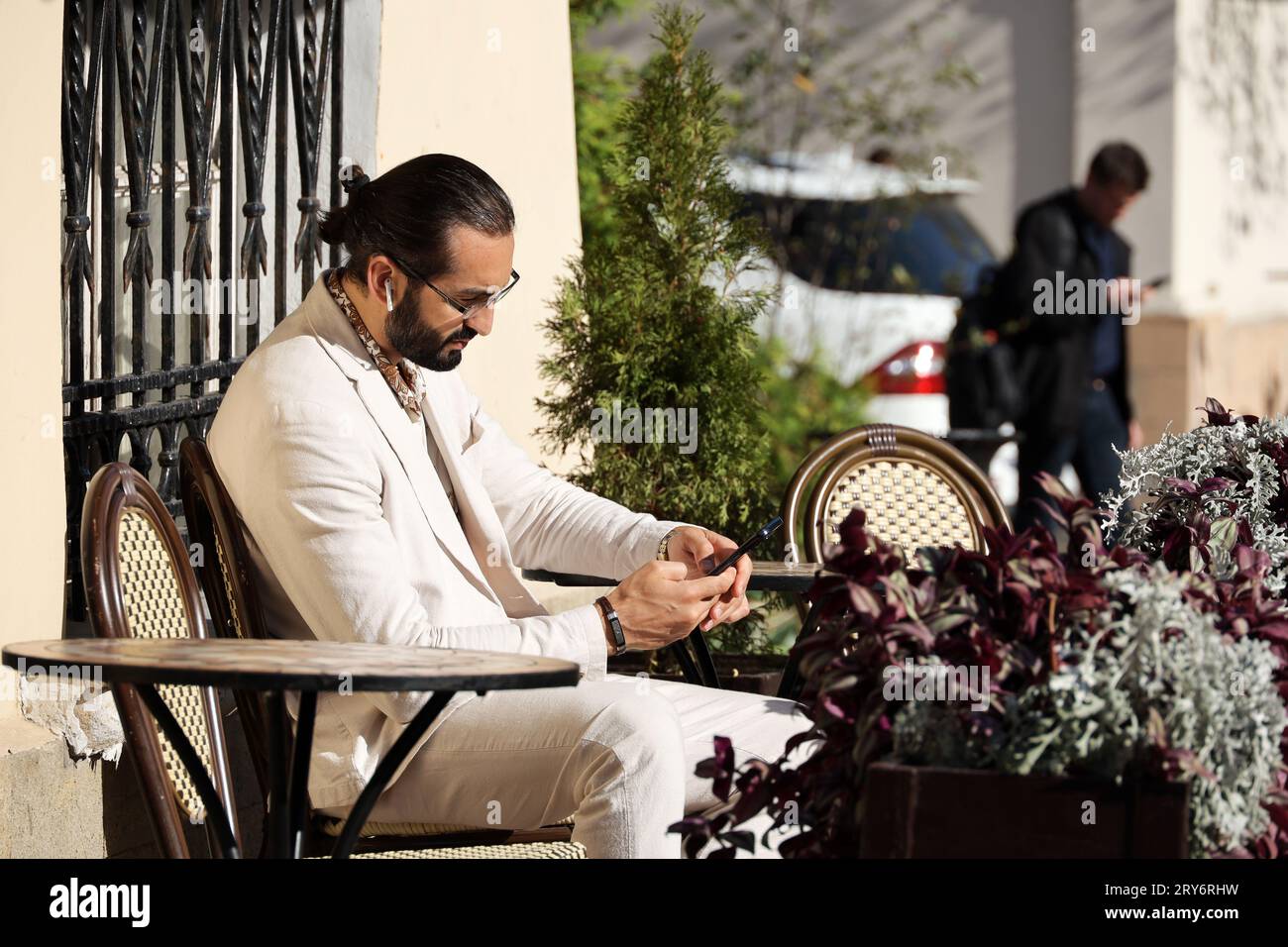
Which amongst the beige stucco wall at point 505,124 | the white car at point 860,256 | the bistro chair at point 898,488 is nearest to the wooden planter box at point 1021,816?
Result: the bistro chair at point 898,488

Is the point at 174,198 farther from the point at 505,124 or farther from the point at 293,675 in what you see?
the point at 293,675

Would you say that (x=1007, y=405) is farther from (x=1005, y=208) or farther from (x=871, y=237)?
(x=1005, y=208)

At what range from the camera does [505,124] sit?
221 inches

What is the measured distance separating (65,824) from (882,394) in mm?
7168

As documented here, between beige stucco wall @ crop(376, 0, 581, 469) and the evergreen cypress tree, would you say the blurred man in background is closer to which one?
beige stucco wall @ crop(376, 0, 581, 469)

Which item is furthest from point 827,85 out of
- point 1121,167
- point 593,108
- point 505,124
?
point 505,124

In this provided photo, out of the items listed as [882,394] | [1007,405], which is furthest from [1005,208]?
[1007,405]

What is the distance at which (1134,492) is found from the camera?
317 cm

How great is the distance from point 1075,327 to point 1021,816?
6774mm

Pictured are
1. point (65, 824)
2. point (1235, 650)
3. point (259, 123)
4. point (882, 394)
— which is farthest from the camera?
point (882, 394)

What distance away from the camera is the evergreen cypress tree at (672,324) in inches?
174

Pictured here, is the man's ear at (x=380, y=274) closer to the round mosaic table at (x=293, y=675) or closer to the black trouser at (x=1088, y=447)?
the round mosaic table at (x=293, y=675)

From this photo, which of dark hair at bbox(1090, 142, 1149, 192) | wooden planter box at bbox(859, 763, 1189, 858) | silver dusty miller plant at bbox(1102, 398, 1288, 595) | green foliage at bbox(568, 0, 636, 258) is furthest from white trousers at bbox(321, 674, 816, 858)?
dark hair at bbox(1090, 142, 1149, 192)

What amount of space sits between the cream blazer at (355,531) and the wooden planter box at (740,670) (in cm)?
91
